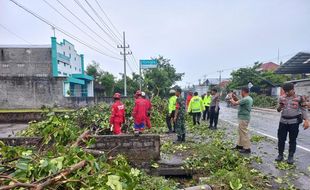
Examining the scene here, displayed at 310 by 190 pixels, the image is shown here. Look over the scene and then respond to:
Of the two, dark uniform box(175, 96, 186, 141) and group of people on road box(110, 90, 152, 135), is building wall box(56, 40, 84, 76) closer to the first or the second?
group of people on road box(110, 90, 152, 135)

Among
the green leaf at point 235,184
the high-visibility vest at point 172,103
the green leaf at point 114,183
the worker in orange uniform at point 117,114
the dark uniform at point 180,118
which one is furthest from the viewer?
the high-visibility vest at point 172,103

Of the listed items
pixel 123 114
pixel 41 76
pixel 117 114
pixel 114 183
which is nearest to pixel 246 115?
pixel 123 114

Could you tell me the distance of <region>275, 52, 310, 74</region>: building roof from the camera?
2270 cm

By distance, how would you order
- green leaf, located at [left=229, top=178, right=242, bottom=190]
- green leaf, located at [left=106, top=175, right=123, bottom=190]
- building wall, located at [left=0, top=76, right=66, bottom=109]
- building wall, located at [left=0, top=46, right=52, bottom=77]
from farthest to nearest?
building wall, located at [left=0, top=46, right=52, bottom=77]
building wall, located at [left=0, top=76, right=66, bottom=109]
green leaf, located at [left=229, top=178, right=242, bottom=190]
green leaf, located at [left=106, top=175, right=123, bottom=190]

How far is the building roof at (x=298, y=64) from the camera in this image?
2270 cm

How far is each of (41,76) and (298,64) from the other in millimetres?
24619

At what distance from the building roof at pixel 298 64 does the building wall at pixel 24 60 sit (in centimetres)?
2685

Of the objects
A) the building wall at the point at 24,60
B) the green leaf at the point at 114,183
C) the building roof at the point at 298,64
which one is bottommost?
the green leaf at the point at 114,183

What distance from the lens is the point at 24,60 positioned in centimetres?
3072

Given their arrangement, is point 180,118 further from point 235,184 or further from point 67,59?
point 67,59

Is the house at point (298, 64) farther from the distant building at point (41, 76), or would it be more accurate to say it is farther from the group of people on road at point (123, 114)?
the distant building at point (41, 76)

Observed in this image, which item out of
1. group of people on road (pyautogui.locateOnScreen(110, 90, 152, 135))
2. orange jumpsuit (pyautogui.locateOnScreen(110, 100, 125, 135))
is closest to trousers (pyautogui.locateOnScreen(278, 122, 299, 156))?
group of people on road (pyautogui.locateOnScreen(110, 90, 152, 135))

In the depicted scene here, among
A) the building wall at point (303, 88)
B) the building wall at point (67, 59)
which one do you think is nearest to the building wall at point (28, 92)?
the building wall at point (67, 59)

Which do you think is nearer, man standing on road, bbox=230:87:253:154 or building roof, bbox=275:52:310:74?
man standing on road, bbox=230:87:253:154
